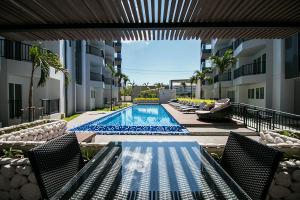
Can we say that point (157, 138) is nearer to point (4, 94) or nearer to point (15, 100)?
point (4, 94)

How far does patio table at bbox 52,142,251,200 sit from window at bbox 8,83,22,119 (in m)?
12.7

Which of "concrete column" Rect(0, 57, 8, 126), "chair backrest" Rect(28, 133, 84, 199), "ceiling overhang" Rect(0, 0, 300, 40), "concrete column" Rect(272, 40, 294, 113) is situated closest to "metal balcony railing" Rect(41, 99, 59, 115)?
"concrete column" Rect(0, 57, 8, 126)

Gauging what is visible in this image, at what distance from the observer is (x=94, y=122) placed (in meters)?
15.7

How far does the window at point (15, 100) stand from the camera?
13.7 meters

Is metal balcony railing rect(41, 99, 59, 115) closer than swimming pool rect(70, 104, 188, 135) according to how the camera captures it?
No

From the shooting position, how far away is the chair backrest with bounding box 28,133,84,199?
2205 millimetres

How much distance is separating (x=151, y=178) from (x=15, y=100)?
556 inches

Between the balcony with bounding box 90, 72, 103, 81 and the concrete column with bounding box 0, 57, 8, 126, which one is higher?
the balcony with bounding box 90, 72, 103, 81

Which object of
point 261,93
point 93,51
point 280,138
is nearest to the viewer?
point 280,138

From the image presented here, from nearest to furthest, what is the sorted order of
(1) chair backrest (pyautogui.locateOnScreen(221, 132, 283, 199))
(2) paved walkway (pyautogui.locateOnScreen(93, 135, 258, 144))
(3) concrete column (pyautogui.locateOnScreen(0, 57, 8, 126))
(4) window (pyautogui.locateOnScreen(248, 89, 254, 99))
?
(1) chair backrest (pyautogui.locateOnScreen(221, 132, 283, 199)) → (2) paved walkway (pyautogui.locateOnScreen(93, 135, 258, 144)) → (3) concrete column (pyautogui.locateOnScreen(0, 57, 8, 126)) → (4) window (pyautogui.locateOnScreen(248, 89, 254, 99))

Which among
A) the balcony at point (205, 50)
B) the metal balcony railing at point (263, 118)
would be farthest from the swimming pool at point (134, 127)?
the balcony at point (205, 50)

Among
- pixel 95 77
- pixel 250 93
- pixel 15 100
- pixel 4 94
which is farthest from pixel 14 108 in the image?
pixel 250 93

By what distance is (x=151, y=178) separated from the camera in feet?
7.58

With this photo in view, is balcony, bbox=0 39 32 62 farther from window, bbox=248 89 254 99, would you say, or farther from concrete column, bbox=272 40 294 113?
window, bbox=248 89 254 99
